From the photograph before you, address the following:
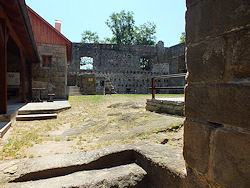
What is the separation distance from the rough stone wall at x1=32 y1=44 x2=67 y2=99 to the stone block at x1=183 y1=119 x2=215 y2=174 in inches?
420

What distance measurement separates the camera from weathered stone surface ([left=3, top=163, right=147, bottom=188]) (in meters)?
1.57

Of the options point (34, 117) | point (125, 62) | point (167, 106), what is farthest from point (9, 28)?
point (125, 62)

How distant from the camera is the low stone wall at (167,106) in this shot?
4.19 m

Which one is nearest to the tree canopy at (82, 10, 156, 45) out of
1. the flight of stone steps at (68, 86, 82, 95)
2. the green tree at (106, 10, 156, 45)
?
the green tree at (106, 10, 156, 45)

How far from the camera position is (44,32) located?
10.3 metres

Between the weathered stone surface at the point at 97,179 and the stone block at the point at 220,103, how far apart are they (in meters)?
0.90

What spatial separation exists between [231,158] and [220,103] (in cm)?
32

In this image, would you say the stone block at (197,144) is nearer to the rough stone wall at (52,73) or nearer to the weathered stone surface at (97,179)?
the weathered stone surface at (97,179)

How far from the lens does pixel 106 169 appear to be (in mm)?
1916

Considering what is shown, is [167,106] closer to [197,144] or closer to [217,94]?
[197,144]

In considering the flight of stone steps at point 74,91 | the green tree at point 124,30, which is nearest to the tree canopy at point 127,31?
the green tree at point 124,30

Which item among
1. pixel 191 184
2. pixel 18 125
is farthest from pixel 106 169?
pixel 18 125

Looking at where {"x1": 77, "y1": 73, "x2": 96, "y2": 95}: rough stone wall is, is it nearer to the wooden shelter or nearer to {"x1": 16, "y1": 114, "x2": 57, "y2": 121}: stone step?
the wooden shelter

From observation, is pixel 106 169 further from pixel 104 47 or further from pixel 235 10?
pixel 104 47
